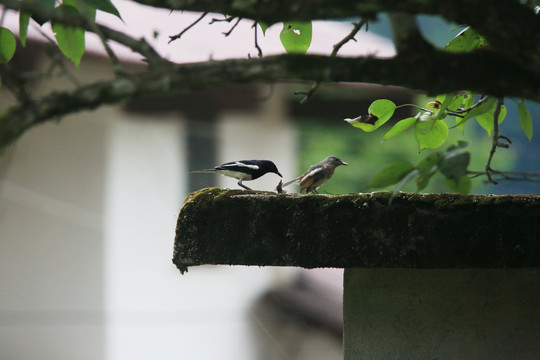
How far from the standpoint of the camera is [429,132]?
146 centimetres

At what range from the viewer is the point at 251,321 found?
26.1 ft

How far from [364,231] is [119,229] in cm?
562

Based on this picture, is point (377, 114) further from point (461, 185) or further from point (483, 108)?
point (461, 185)

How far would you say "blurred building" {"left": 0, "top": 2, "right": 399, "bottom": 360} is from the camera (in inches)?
252

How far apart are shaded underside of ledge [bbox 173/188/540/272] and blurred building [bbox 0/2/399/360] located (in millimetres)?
4436

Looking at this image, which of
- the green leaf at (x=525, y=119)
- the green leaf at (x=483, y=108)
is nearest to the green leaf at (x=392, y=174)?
the green leaf at (x=483, y=108)

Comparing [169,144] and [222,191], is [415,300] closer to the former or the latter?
[222,191]

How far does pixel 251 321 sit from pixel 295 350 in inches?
37.7

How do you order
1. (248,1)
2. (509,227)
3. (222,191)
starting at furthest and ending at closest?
(222,191)
(509,227)
(248,1)

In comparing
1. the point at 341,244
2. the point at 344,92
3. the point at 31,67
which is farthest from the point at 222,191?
the point at 344,92

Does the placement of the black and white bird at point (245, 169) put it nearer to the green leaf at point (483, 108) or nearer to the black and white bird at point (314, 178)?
the black and white bird at point (314, 178)

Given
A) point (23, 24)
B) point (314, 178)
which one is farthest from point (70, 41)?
point (314, 178)

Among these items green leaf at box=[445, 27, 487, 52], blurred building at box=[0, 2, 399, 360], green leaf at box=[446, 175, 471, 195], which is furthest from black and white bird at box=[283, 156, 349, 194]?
blurred building at box=[0, 2, 399, 360]

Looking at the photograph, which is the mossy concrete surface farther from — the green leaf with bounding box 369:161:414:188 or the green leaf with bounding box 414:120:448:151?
the green leaf with bounding box 369:161:414:188
